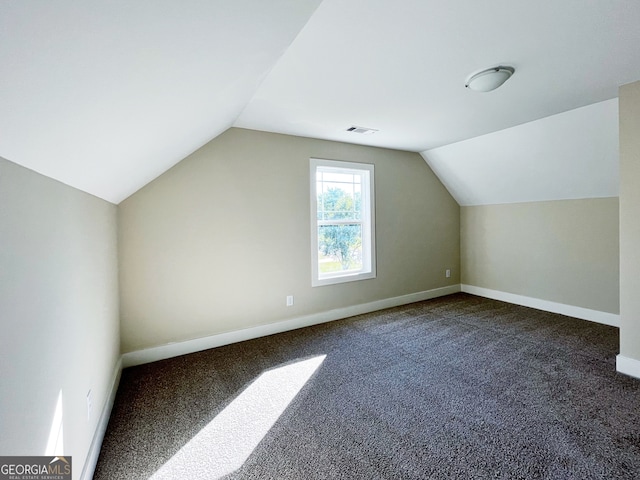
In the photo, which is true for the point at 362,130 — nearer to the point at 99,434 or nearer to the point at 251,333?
the point at 251,333

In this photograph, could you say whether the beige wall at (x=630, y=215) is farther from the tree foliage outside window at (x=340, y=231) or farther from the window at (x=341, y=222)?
the tree foliage outside window at (x=340, y=231)

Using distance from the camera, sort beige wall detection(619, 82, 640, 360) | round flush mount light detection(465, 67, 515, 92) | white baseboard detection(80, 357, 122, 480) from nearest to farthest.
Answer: white baseboard detection(80, 357, 122, 480), round flush mount light detection(465, 67, 515, 92), beige wall detection(619, 82, 640, 360)

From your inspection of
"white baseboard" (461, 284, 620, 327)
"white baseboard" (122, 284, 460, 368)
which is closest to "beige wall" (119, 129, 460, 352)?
"white baseboard" (122, 284, 460, 368)

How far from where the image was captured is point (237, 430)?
1771mm

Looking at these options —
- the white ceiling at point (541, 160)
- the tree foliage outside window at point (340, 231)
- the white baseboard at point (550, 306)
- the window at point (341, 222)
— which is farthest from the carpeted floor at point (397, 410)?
the white ceiling at point (541, 160)

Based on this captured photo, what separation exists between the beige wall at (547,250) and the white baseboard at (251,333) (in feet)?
3.99

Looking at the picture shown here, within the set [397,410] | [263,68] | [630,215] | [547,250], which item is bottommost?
[397,410]

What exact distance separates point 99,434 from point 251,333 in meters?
1.58

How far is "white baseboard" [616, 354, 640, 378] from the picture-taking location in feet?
7.41

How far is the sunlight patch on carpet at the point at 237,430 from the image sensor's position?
1505 mm

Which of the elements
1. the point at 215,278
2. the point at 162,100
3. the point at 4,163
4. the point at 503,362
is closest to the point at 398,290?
the point at 503,362

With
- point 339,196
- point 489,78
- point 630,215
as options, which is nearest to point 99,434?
point 339,196

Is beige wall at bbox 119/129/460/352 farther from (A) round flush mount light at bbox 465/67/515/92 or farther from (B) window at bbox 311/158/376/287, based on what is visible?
(A) round flush mount light at bbox 465/67/515/92

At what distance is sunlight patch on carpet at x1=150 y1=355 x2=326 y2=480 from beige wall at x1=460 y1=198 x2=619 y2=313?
352 cm
